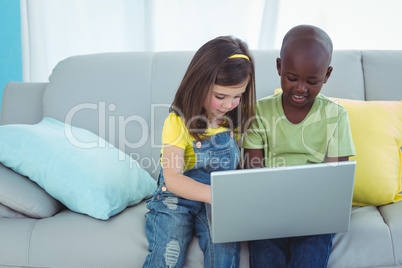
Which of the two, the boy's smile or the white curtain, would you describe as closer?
the boy's smile

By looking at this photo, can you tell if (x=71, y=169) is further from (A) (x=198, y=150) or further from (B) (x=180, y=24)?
(B) (x=180, y=24)

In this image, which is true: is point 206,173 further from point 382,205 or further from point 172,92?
point 382,205

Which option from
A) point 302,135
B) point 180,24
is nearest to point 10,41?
point 180,24

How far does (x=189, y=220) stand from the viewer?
3.94 ft

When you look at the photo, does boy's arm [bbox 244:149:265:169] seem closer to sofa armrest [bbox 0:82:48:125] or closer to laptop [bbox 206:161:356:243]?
laptop [bbox 206:161:356:243]

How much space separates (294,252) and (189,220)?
318mm

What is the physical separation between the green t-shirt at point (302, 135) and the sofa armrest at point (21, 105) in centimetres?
95

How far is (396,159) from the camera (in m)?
1.43

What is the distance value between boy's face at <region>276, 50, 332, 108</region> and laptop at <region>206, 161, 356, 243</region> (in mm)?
347

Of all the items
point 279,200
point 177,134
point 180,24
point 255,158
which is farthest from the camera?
point 180,24

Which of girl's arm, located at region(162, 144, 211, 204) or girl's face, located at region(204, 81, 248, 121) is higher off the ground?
girl's face, located at region(204, 81, 248, 121)

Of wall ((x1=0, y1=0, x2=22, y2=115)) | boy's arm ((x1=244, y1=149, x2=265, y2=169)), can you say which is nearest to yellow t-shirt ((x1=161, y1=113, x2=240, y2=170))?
boy's arm ((x1=244, y1=149, x2=265, y2=169))

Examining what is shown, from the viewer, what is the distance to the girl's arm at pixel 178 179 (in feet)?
3.76

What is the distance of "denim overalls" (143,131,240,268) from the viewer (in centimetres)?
109
